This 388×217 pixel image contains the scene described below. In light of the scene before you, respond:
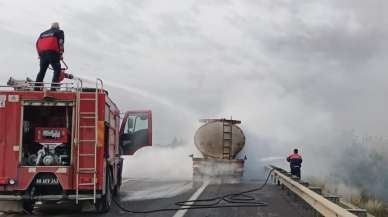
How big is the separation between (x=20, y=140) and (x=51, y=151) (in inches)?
29.1

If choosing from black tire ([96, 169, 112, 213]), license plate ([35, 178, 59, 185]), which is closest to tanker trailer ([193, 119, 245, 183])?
black tire ([96, 169, 112, 213])

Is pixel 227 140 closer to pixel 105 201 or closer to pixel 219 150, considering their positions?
pixel 219 150

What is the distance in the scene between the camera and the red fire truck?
32.8 ft

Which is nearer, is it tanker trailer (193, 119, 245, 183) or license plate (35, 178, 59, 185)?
license plate (35, 178, 59, 185)

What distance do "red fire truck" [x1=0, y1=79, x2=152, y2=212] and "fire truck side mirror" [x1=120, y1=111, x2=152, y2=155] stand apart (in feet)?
13.2

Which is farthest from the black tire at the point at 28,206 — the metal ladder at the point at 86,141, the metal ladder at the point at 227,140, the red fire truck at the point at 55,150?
the metal ladder at the point at 227,140

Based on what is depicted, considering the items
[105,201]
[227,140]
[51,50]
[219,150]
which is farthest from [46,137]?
[227,140]

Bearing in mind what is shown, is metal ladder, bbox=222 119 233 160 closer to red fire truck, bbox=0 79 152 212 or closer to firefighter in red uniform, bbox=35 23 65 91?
firefighter in red uniform, bbox=35 23 65 91

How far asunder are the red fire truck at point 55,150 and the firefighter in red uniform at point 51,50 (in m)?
1.51

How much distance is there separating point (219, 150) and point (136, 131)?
7.32 meters

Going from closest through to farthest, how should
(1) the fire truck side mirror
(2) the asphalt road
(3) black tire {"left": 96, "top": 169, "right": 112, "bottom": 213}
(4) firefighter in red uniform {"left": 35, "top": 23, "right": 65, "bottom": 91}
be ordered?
(2) the asphalt road < (3) black tire {"left": 96, "top": 169, "right": 112, "bottom": 213} < (4) firefighter in red uniform {"left": 35, "top": 23, "right": 65, "bottom": 91} < (1) the fire truck side mirror

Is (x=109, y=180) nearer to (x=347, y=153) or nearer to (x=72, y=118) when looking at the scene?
(x=72, y=118)

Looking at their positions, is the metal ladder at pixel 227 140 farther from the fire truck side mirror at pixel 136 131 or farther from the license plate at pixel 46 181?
the license plate at pixel 46 181

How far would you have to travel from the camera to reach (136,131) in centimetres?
1497
